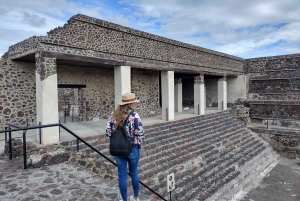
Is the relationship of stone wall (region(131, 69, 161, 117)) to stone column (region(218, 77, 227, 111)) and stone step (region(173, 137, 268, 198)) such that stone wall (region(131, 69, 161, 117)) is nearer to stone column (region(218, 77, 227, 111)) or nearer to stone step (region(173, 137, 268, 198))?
stone column (region(218, 77, 227, 111))

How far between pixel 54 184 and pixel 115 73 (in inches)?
204

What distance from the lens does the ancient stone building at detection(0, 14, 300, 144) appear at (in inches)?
257

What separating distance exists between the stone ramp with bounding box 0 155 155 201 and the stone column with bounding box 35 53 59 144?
3.75 ft

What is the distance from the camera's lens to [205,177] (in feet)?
23.1

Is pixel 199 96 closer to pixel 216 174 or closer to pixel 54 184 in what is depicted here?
pixel 216 174

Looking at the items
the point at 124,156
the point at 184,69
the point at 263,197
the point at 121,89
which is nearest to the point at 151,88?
the point at 184,69

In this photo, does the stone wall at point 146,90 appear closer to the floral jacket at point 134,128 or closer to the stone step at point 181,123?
the stone step at point 181,123

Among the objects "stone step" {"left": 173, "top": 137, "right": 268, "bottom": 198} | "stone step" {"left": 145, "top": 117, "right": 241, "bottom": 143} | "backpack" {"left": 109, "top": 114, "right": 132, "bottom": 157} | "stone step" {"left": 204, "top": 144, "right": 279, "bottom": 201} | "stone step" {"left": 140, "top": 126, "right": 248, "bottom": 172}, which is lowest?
"stone step" {"left": 204, "top": 144, "right": 279, "bottom": 201}

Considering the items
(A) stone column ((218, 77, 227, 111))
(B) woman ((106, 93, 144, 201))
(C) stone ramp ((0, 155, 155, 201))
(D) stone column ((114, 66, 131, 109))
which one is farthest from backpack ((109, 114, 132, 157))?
(A) stone column ((218, 77, 227, 111))

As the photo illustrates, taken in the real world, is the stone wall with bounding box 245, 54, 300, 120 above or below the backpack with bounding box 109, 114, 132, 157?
above

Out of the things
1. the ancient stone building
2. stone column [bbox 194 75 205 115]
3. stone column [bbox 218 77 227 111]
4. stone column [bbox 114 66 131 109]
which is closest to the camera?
the ancient stone building

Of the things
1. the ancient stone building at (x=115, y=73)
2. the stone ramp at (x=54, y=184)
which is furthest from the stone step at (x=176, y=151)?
the stone ramp at (x=54, y=184)

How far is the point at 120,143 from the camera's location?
3025 millimetres

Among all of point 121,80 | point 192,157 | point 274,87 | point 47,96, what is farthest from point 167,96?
point 274,87
